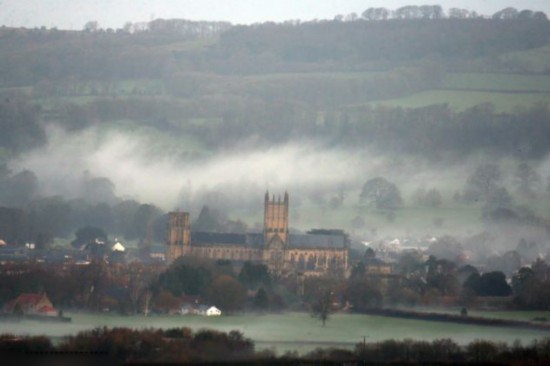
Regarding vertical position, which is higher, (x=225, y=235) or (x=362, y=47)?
(x=362, y=47)

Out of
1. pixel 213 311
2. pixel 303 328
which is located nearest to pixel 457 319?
pixel 303 328

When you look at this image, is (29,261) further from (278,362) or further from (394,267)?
(278,362)

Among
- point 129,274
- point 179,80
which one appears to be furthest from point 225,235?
point 129,274

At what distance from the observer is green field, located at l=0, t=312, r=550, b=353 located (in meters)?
40.4

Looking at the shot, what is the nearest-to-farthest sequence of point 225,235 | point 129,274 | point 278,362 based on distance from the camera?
point 278,362 → point 129,274 → point 225,235

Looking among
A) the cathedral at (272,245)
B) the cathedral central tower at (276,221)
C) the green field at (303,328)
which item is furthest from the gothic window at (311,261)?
the green field at (303,328)

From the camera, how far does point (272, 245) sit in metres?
66.8

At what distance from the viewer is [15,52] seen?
222 ft

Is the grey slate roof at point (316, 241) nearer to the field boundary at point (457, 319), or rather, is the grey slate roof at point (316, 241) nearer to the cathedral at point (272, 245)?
the cathedral at point (272, 245)

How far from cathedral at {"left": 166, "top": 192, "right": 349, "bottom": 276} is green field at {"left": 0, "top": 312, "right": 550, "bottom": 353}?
56.7 feet

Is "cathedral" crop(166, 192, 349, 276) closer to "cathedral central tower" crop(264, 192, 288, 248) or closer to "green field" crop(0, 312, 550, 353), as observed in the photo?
"cathedral central tower" crop(264, 192, 288, 248)

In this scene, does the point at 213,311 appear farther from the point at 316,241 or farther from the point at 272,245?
the point at 272,245

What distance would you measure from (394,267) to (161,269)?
7448 millimetres

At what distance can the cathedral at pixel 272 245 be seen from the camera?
64375mm
